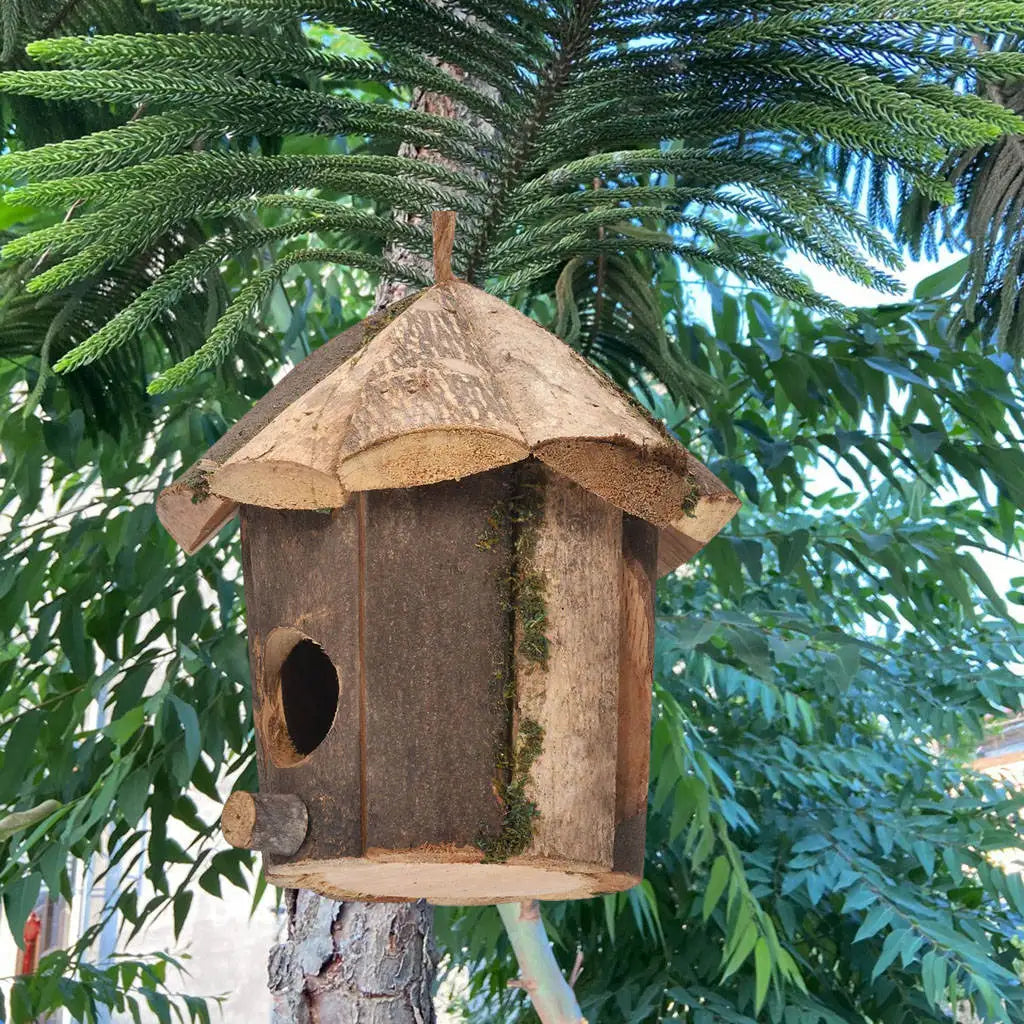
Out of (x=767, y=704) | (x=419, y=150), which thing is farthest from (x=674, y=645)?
(x=419, y=150)

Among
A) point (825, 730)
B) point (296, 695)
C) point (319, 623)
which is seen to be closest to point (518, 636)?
point (319, 623)

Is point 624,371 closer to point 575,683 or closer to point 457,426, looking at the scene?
point 575,683

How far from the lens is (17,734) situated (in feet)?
8.23

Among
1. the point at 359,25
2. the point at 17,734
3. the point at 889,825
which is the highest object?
the point at 359,25

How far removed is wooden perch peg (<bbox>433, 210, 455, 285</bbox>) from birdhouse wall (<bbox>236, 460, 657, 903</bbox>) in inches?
9.6

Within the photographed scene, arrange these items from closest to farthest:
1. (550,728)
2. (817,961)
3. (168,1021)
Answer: (550,728) < (168,1021) < (817,961)

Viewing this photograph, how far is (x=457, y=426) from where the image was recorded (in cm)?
112

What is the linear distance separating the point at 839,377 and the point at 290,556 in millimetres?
1628

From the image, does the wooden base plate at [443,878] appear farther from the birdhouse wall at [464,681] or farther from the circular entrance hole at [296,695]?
the circular entrance hole at [296,695]

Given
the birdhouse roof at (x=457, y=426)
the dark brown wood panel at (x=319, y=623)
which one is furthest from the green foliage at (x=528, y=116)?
the dark brown wood panel at (x=319, y=623)

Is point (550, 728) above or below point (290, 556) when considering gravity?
below

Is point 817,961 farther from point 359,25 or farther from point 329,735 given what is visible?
point 359,25

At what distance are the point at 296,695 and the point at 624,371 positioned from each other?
0.77 meters

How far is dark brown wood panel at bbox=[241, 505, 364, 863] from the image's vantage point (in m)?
1.27
